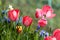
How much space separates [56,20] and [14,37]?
7.92 ft

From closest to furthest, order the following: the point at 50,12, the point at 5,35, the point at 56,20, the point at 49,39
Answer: the point at 49,39 < the point at 5,35 < the point at 50,12 < the point at 56,20

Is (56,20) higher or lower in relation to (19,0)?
lower

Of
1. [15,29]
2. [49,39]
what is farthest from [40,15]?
[49,39]

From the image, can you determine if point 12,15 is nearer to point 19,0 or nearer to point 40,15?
point 40,15

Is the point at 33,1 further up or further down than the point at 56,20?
further up

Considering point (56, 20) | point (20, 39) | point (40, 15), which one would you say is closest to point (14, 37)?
point (20, 39)

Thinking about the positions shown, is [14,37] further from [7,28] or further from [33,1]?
[33,1]

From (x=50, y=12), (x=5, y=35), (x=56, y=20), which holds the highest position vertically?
(x=50, y=12)

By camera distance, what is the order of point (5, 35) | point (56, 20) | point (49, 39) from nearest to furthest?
1. point (49, 39)
2. point (5, 35)
3. point (56, 20)

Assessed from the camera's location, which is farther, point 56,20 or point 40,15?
point 56,20

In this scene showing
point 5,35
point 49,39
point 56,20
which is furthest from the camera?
point 56,20

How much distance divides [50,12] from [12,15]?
0.74 feet

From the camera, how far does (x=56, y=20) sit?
3.63 meters

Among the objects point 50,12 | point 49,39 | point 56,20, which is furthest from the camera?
point 56,20
